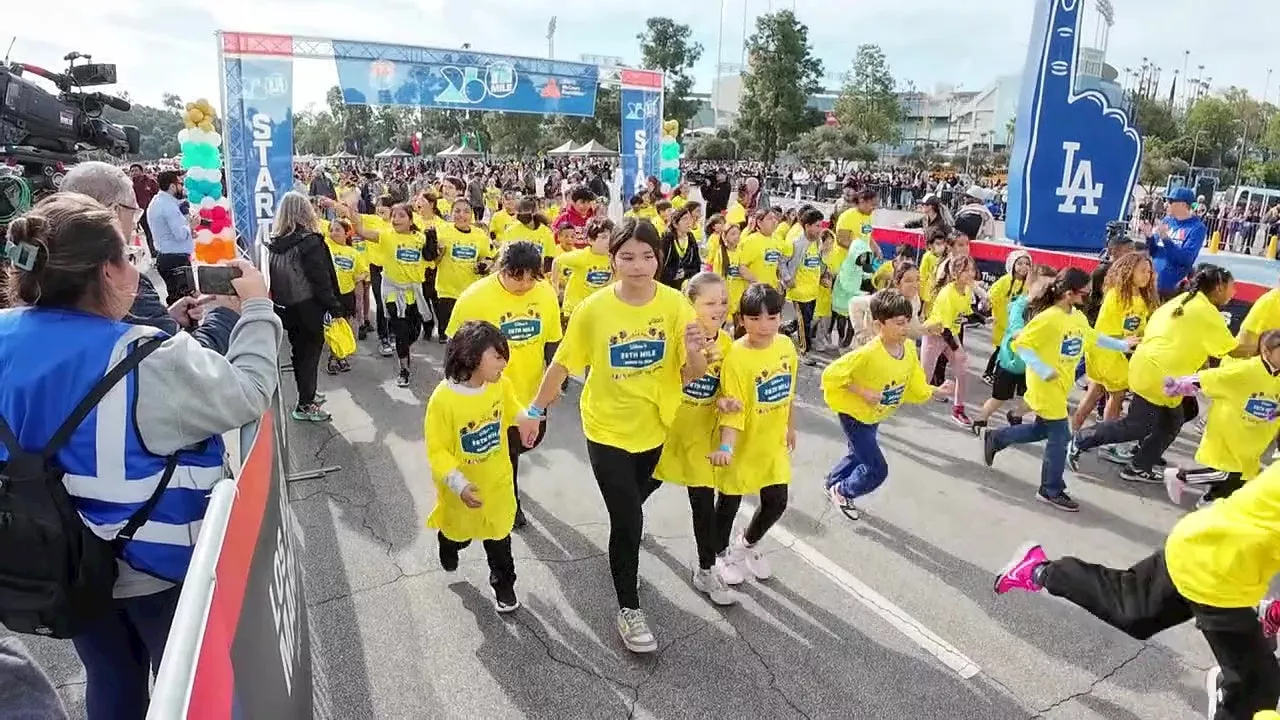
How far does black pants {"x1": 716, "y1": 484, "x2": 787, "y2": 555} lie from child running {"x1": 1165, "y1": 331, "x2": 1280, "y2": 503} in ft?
9.25

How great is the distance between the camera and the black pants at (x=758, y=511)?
392cm

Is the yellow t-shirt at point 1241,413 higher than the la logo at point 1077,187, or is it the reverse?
the la logo at point 1077,187

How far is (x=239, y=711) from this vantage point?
1490 millimetres

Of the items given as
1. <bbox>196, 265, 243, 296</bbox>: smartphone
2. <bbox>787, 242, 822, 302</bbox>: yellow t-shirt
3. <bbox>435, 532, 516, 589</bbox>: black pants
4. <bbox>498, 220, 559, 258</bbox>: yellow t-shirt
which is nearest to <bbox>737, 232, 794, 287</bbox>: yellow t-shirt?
<bbox>787, 242, 822, 302</bbox>: yellow t-shirt

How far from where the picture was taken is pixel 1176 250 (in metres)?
8.03

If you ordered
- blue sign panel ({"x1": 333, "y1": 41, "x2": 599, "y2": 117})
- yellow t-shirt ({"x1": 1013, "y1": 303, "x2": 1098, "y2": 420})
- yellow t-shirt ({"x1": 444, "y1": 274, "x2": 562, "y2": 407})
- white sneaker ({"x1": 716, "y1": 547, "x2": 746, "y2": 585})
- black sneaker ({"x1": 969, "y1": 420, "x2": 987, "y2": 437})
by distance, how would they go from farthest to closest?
blue sign panel ({"x1": 333, "y1": 41, "x2": 599, "y2": 117}), black sneaker ({"x1": 969, "y1": 420, "x2": 987, "y2": 437}), yellow t-shirt ({"x1": 1013, "y1": 303, "x2": 1098, "y2": 420}), yellow t-shirt ({"x1": 444, "y1": 274, "x2": 562, "y2": 407}), white sneaker ({"x1": 716, "y1": 547, "x2": 746, "y2": 585})

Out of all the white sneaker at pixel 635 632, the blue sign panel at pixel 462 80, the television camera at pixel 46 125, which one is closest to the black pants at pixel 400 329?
the television camera at pixel 46 125

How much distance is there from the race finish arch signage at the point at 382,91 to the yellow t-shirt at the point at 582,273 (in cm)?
335

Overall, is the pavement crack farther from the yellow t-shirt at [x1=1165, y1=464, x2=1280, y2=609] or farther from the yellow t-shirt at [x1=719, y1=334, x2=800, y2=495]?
the yellow t-shirt at [x1=719, y1=334, x2=800, y2=495]

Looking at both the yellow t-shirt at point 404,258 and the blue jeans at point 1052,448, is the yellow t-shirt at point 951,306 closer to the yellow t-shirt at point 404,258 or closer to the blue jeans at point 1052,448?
the blue jeans at point 1052,448

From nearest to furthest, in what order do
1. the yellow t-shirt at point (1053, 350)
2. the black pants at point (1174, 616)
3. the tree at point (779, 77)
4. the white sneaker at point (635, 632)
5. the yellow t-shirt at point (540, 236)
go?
the black pants at point (1174, 616) → the white sneaker at point (635, 632) → the yellow t-shirt at point (1053, 350) → the yellow t-shirt at point (540, 236) → the tree at point (779, 77)

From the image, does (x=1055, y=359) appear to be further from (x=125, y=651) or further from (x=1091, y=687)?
(x=125, y=651)

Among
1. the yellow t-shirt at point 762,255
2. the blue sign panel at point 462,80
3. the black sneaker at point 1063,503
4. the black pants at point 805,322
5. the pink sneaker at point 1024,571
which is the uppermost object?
the blue sign panel at point 462,80

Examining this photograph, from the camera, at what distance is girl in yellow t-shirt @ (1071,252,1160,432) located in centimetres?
589
